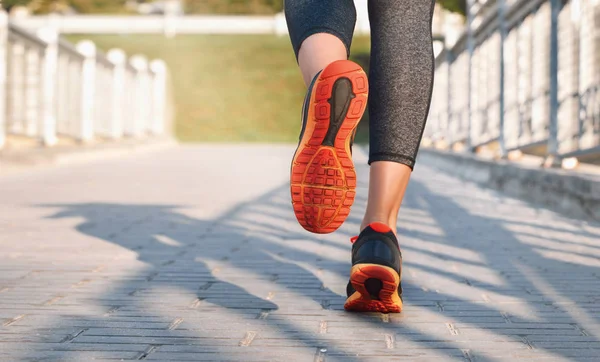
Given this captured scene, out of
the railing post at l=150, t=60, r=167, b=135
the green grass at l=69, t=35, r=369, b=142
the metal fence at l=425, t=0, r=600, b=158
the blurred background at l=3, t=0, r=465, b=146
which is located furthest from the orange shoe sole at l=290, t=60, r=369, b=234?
the green grass at l=69, t=35, r=369, b=142

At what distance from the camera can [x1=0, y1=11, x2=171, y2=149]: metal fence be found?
1151 centimetres

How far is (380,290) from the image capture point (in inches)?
91.8

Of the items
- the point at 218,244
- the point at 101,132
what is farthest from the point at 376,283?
the point at 101,132

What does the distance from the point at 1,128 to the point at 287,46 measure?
27.2 m

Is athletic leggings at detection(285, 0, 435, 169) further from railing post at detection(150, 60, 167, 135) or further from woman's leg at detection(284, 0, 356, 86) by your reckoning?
railing post at detection(150, 60, 167, 135)

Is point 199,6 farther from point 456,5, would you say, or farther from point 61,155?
point 61,155

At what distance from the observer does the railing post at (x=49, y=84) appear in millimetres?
12758

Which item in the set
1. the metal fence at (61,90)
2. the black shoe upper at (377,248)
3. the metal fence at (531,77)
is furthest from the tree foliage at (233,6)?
the black shoe upper at (377,248)

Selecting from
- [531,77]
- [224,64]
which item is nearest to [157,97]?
[224,64]

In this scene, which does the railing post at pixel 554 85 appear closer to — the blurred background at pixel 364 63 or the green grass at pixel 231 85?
the blurred background at pixel 364 63

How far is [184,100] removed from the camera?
32.9 meters

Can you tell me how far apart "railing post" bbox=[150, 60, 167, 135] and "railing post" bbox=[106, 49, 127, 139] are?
5.36 m

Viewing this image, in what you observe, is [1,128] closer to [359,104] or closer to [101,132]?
[101,132]

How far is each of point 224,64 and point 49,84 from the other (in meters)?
22.6
